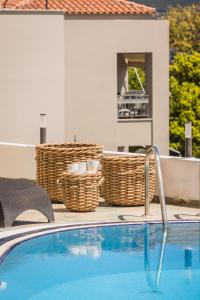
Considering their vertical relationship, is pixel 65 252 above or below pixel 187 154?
below

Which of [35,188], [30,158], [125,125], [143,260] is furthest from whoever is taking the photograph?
[125,125]

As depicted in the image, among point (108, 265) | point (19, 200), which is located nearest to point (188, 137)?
point (19, 200)

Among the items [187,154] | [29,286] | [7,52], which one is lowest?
[29,286]

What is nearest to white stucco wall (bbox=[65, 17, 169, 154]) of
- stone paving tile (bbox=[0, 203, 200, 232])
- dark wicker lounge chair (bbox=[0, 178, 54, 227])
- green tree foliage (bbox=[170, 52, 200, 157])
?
green tree foliage (bbox=[170, 52, 200, 157])

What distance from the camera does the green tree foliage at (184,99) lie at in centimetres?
4541

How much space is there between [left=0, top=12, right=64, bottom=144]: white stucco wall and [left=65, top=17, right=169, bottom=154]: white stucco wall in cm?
367

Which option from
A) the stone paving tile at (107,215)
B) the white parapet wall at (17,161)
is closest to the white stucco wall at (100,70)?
the white parapet wall at (17,161)

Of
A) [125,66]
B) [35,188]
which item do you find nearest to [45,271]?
[35,188]

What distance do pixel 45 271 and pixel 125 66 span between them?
1138 inches

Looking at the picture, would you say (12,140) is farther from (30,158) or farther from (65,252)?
(65,252)

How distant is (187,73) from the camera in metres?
49.2

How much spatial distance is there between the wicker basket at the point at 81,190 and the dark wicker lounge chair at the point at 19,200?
0.84 metres

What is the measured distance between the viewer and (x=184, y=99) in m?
47.0

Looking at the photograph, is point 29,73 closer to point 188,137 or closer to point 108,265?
point 188,137
